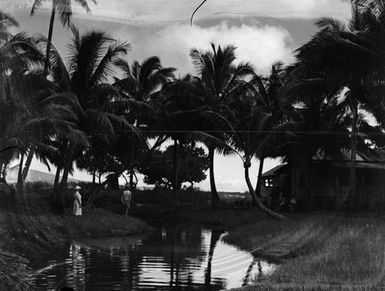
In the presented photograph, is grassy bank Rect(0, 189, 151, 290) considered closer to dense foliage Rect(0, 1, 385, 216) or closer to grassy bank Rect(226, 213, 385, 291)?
dense foliage Rect(0, 1, 385, 216)

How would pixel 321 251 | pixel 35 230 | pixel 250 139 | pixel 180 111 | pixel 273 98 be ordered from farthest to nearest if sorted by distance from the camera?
pixel 180 111 < pixel 273 98 < pixel 250 139 < pixel 35 230 < pixel 321 251

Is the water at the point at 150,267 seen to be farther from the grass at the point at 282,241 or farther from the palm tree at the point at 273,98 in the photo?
the palm tree at the point at 273,98

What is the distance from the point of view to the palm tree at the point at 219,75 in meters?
29.5

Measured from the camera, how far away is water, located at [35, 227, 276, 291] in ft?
30.7

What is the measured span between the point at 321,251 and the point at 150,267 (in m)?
3.67

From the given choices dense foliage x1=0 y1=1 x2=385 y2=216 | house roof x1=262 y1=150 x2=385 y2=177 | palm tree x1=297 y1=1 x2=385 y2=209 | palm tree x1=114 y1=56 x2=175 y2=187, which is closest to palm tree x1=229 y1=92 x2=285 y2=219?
dense foliage x1=0 y1=1 x2=385 y2=216

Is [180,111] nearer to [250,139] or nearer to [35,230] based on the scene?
[250,139]

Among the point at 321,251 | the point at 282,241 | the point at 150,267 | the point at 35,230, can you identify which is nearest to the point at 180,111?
Answer: the point at 282,241

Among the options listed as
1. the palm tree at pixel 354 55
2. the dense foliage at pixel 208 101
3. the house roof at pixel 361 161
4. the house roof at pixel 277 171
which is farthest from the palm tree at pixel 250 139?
the house roof at pixel 277 171

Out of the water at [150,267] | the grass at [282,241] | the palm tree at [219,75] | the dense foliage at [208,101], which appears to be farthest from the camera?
the palm tree at [219,75]

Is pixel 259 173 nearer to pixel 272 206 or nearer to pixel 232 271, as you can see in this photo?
pixel 272 206

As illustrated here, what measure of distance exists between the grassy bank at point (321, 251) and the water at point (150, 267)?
27.7 inches

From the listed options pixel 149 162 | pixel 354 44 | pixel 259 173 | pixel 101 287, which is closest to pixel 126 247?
pixel 101 287

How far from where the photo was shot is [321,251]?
12594mm
